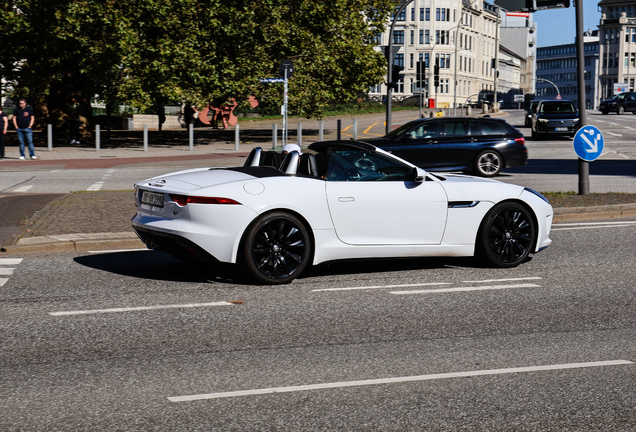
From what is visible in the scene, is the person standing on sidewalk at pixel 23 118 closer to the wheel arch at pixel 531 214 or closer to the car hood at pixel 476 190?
the car hood at pixel 476 190

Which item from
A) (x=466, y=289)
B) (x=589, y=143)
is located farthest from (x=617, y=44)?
(x=466, y=289)

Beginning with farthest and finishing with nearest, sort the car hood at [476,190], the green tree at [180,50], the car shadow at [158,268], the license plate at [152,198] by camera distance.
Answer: the green tree at [180,50], the car hood at [476,190], the car shadow at [158,268], the license plate at [152,198]

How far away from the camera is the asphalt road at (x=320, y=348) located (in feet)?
13.8

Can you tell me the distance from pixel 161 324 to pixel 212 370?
1302 mm

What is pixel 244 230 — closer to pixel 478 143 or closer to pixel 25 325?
pixel 25 325

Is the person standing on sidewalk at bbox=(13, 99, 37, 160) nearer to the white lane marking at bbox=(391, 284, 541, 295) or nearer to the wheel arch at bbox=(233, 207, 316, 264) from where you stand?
the wheel arch at bbox=(233, 207, 316, 264)

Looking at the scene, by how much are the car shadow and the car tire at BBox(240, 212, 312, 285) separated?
0.35 m

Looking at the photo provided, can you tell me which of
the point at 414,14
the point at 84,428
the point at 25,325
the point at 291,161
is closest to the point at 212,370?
the point at 84,428

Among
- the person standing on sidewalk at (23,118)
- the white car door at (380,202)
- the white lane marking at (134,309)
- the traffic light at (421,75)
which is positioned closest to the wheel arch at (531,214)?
the white car door at (380,202)

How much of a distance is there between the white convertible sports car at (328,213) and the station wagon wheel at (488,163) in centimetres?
1079

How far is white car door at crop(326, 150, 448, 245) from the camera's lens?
7.74 m

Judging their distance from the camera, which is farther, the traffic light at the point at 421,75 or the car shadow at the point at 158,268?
the traffic light at the point at 421,75

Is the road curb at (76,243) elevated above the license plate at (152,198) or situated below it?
below

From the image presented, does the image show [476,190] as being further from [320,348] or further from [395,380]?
[395,380]
